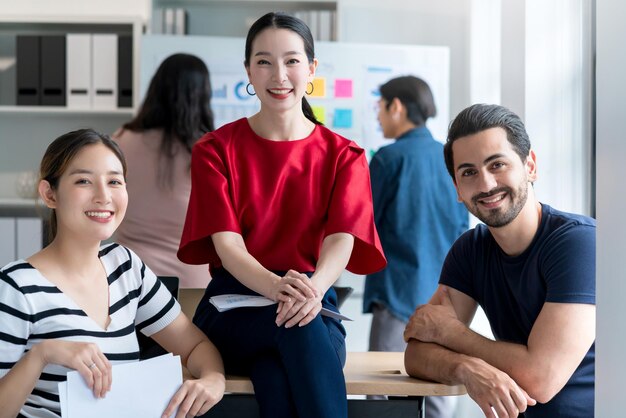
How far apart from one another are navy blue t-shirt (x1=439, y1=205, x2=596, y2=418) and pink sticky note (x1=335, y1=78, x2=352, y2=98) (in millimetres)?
2347

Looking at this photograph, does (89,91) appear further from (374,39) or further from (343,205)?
(343,205)

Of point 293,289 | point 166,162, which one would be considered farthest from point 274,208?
point 166,162

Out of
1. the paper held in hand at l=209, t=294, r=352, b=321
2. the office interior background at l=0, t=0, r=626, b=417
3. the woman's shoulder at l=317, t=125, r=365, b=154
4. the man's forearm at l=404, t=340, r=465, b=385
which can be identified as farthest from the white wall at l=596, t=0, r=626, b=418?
the woman's shoulder at l=317, t=125, r=365, b=154

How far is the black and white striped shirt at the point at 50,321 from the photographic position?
1.55m

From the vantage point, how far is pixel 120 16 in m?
4.28

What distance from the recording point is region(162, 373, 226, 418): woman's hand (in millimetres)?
1600

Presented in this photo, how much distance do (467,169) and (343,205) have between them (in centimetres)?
29

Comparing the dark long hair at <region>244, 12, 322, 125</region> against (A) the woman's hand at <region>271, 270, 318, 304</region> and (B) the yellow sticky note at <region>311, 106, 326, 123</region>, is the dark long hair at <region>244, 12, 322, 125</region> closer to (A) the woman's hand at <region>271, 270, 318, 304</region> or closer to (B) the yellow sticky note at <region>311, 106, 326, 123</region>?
(A) the woman's hand at <region>271, 270, 318, 304</region>

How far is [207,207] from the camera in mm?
1926

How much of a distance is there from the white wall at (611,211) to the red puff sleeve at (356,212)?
57cm

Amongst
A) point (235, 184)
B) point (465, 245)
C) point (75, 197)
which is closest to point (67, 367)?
point (75, 197)

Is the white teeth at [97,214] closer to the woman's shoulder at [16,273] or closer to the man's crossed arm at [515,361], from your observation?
the woman's shoulder at [16,273]

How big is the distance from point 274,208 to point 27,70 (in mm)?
2737

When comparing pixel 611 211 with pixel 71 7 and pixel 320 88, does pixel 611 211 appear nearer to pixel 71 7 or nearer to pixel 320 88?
pixel 320 88
